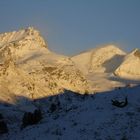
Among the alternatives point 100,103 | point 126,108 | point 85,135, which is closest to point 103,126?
point 85,135

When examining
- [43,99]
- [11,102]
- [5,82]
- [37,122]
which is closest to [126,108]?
[37,122]

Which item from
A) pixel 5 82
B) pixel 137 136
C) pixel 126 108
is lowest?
pixel 137 136

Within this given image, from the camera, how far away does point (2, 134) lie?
134 ft

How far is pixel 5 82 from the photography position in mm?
138750

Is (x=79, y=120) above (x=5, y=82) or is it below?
below

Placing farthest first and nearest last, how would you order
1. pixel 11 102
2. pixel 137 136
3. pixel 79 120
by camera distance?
pixel 11 102, pixel 79 120, pixel 137 136

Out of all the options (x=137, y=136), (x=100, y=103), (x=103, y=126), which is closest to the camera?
(x=137, y=136)

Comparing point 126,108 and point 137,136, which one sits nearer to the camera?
point 137,136

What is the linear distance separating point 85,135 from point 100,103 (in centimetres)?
1097

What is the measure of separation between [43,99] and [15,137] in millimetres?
113754

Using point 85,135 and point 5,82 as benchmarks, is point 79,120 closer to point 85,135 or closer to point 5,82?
point 85,135

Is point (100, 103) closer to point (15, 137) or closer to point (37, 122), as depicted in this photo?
point (37, 122)

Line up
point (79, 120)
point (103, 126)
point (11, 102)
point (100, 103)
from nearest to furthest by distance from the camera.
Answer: point (103, 126)
point (79, 120)
point (100, 103)
point (11, 102)

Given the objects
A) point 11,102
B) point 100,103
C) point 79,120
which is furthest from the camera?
point 11,102
